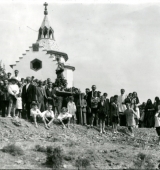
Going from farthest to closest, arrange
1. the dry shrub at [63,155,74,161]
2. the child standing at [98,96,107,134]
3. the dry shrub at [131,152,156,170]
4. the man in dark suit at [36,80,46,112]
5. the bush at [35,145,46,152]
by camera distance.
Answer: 1. the child standing at [98,96,107,134]
2. the man in dark suit at [36,80,46,112]
3. the bush at [35,145,46,152]
4. the dry shrub at [131,152,156,170]
5. the dry shrub at [63,155,74,161]

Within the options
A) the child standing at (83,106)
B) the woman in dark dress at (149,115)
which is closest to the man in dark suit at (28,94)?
the child standing at (83,106)

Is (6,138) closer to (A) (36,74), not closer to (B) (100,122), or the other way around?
(B) (100,122)

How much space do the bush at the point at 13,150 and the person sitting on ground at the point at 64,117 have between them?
14.1ft

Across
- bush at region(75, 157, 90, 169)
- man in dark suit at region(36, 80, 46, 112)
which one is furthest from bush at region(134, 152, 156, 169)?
man in dark suit at region(36, 80, 46, 112)

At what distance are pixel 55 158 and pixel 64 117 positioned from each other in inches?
192

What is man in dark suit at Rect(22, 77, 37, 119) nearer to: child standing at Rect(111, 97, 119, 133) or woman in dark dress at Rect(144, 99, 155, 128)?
child standing at Rect(111, 97, 119, 133)

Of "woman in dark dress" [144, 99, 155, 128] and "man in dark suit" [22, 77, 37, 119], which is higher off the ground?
"man in dark suit" [22, 77, 37, 119]

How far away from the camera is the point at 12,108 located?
16.6 metres

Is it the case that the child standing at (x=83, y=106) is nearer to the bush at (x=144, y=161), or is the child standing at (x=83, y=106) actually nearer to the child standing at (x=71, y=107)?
the child standing at (x=71, y=107)

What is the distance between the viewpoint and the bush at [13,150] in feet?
Answer: 40.2

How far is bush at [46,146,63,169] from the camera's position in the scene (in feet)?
38.7

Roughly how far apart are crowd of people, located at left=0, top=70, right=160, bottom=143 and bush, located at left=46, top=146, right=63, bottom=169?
388 cm

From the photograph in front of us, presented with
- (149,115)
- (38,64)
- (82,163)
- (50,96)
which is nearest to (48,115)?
(50,96)

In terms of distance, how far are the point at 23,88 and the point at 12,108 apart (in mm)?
1024
